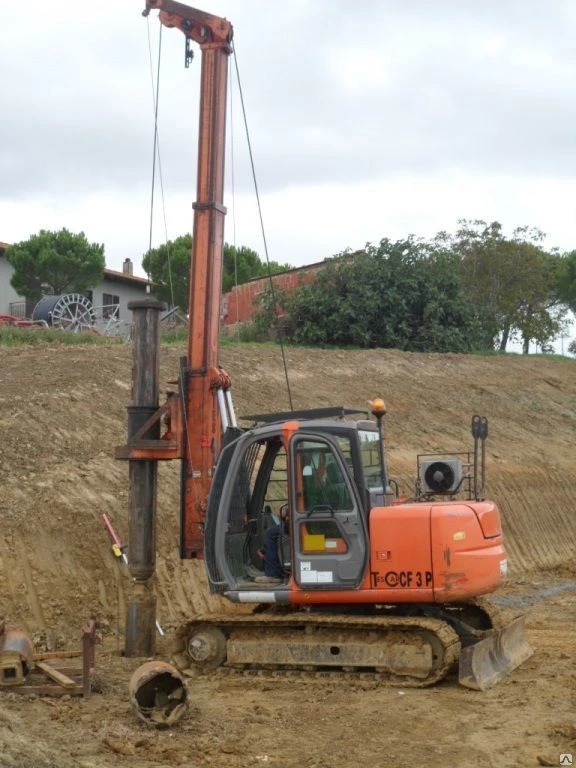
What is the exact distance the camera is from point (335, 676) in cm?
1069

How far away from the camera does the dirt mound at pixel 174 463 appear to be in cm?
1352

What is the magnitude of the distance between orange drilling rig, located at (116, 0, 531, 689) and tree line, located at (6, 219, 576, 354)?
11.7 m

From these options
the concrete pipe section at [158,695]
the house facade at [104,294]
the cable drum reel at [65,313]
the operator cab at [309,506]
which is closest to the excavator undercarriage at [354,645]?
the operator cab at [309,506]

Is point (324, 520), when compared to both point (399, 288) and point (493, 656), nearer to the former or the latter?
point (493, 656)

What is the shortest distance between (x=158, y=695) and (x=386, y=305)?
2417 cm

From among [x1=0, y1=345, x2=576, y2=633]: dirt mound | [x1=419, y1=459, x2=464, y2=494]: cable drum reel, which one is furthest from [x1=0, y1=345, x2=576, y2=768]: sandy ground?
[x1=419, y1=459, x2=464, y2=494]: cable drum reel

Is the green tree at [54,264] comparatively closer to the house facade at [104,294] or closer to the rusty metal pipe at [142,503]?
the house facade at [104,294]

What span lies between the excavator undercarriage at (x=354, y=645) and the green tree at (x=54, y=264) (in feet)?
104

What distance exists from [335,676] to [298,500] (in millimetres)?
1735

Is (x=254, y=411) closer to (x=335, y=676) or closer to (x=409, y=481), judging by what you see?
(x=409, y=481)

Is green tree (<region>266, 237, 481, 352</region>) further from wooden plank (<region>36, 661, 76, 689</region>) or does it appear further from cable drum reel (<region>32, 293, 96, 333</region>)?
wooden plank (<region>36, 661, 76, 689</region>)

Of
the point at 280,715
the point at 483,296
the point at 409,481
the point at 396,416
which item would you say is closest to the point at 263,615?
the point at 280,715

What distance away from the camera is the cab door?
34.9ft

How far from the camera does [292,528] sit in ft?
35.2
